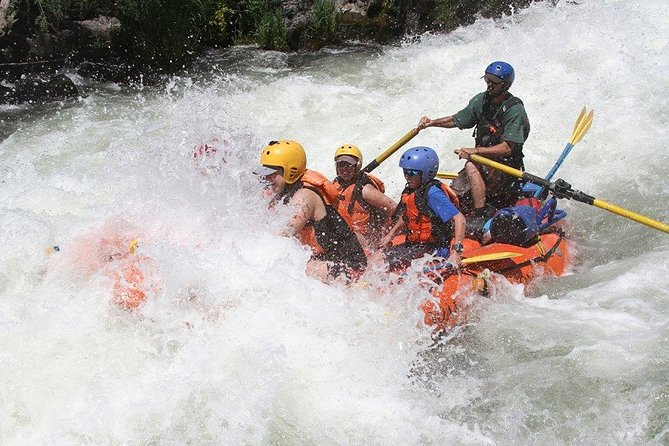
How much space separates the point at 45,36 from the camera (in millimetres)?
9523

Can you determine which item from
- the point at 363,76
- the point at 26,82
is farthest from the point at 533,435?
the point at 26,82

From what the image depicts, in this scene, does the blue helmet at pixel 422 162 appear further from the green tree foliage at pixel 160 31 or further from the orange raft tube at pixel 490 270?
the green tree foliage at pixel 160 31

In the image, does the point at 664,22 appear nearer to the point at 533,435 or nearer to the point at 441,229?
the point at 441,229

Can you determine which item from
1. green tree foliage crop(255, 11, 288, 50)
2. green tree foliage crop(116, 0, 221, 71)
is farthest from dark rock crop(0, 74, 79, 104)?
green tree foliage crop(255, 11, 288, 50)

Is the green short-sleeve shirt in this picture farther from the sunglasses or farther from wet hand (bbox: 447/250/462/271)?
wet hand (bbox: 447/250/462/271)

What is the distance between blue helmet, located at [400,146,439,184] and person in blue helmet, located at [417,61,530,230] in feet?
Result: 1.77

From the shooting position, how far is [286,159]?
14.9 feet

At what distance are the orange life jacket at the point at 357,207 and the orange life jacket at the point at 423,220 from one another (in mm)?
328

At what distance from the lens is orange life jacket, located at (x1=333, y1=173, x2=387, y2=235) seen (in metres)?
5.27

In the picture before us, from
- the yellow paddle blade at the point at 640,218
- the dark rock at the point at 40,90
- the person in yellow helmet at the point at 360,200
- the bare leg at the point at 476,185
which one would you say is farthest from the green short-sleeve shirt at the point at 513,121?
the dark rock at the point at 40,90

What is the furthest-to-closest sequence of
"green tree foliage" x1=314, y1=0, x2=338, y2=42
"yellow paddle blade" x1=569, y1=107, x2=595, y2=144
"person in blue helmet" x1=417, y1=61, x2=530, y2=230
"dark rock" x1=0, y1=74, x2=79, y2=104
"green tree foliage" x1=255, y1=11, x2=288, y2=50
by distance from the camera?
"green tree foliage" x1=314, y1=0, x2=338, y2=42 < "green tree foliage" x1=255, y1=11, x2=288, y2=50 < "dark rock" x1=0, y1=74, x2=79, y2=104 < "yellow paddle blade" x1=569, y1=107, x2=595, y2=144 < "person in blue helmet" x1=417, y1=61, x2=530, y2=230

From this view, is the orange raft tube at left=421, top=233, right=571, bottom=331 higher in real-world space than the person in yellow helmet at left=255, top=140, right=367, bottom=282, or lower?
lower

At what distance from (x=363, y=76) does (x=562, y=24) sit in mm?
3068

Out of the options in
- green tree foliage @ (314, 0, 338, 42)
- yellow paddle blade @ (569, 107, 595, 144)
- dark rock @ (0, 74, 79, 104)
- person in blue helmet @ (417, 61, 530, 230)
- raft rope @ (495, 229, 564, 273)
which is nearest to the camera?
raft rope @ (495, 229, 564, 273)
